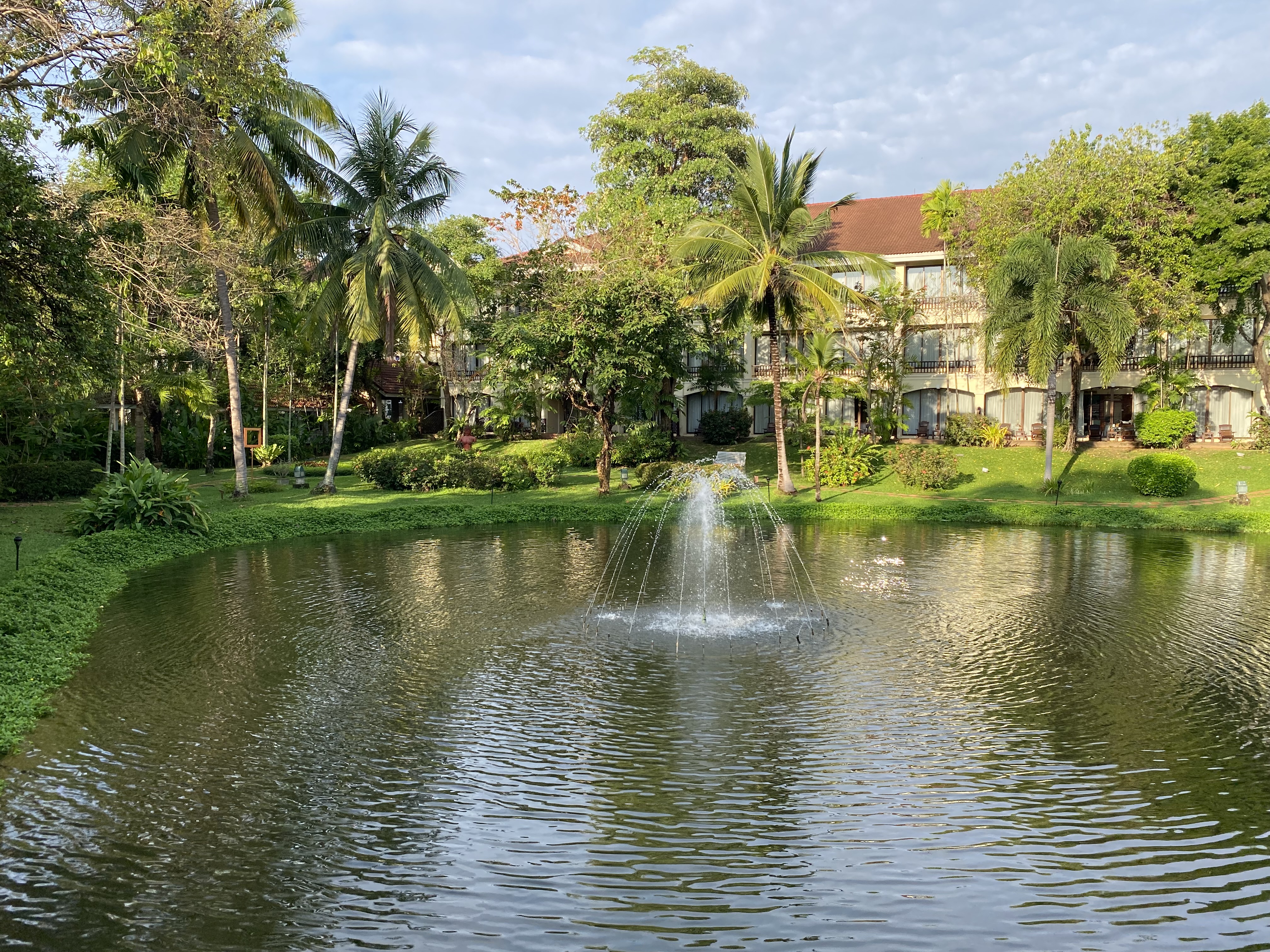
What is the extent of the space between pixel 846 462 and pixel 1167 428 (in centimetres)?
1350

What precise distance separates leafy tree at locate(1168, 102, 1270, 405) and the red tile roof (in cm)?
1057

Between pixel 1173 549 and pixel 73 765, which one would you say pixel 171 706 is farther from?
pixel 1173 549

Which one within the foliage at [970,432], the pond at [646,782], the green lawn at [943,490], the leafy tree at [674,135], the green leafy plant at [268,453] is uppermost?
the leafy tree at [674,135]

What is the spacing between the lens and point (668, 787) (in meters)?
8.82

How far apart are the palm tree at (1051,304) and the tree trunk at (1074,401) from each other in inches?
231

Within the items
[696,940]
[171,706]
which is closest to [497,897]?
[696,940]

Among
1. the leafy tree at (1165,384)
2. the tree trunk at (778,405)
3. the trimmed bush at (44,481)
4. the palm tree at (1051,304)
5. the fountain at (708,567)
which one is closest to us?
the fountain at (708,567)

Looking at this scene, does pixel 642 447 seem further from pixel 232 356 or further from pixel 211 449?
pixel 211 449

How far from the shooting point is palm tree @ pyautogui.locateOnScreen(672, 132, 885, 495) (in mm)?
29047

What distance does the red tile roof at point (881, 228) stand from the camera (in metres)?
43.9

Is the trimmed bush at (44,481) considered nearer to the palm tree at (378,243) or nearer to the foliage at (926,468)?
the palm tree at (378,243)

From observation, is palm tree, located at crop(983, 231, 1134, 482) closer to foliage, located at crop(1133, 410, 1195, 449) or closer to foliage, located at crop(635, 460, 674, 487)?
foliage, located at crop(1133, 410, 1195, 449)

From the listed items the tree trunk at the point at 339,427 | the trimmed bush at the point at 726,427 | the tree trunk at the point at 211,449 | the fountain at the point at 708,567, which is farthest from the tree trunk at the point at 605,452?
the tree trunk at the point at 211,449

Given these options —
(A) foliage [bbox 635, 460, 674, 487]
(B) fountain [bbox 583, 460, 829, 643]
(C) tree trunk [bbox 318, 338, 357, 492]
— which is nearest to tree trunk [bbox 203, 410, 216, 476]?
(C) tree trunk [bbox 318, 338, 357, 492]
